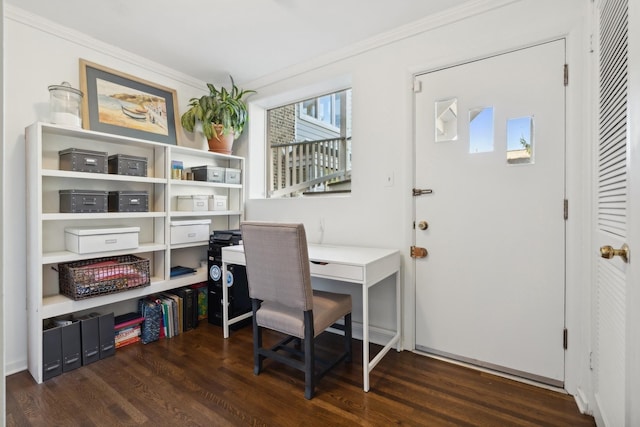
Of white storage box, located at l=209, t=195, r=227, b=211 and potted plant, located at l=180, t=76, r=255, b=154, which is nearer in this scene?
potted plant, located at l=180, t=76, r=255, b=154

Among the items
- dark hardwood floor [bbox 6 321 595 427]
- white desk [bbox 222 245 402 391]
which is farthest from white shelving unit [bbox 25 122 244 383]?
white desk [bbox 222 245 402 391]

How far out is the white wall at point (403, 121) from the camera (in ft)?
5.77

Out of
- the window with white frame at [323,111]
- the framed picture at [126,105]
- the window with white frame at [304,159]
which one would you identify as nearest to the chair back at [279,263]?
the framed picture at [126,105]

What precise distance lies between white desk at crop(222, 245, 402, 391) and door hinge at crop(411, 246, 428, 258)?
0.37 feet

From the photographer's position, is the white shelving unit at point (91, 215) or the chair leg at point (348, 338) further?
the chair leg at point (348, 338)

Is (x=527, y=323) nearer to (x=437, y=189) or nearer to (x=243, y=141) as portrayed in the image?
(x=437, y=189)

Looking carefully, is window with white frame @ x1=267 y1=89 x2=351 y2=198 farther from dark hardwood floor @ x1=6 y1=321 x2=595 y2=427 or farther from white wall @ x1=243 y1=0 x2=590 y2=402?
dark hardwood floor @ x1=6 y1=321 x2=595 y2=427

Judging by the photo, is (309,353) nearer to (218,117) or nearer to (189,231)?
(189,231)

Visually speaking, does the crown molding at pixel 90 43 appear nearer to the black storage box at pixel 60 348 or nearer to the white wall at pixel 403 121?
the white wall at pixel 403 121

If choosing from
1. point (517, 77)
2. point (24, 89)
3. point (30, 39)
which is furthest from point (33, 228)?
point (517, 77)

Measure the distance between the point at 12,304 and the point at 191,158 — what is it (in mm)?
1810

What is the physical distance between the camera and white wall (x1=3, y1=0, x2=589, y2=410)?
1.78 metres

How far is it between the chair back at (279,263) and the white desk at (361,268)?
0.89ft

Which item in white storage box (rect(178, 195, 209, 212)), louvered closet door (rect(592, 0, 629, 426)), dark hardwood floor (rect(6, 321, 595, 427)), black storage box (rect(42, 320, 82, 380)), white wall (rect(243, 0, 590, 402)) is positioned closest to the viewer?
louvered closet door (rect(592, 0, 629, 426))
